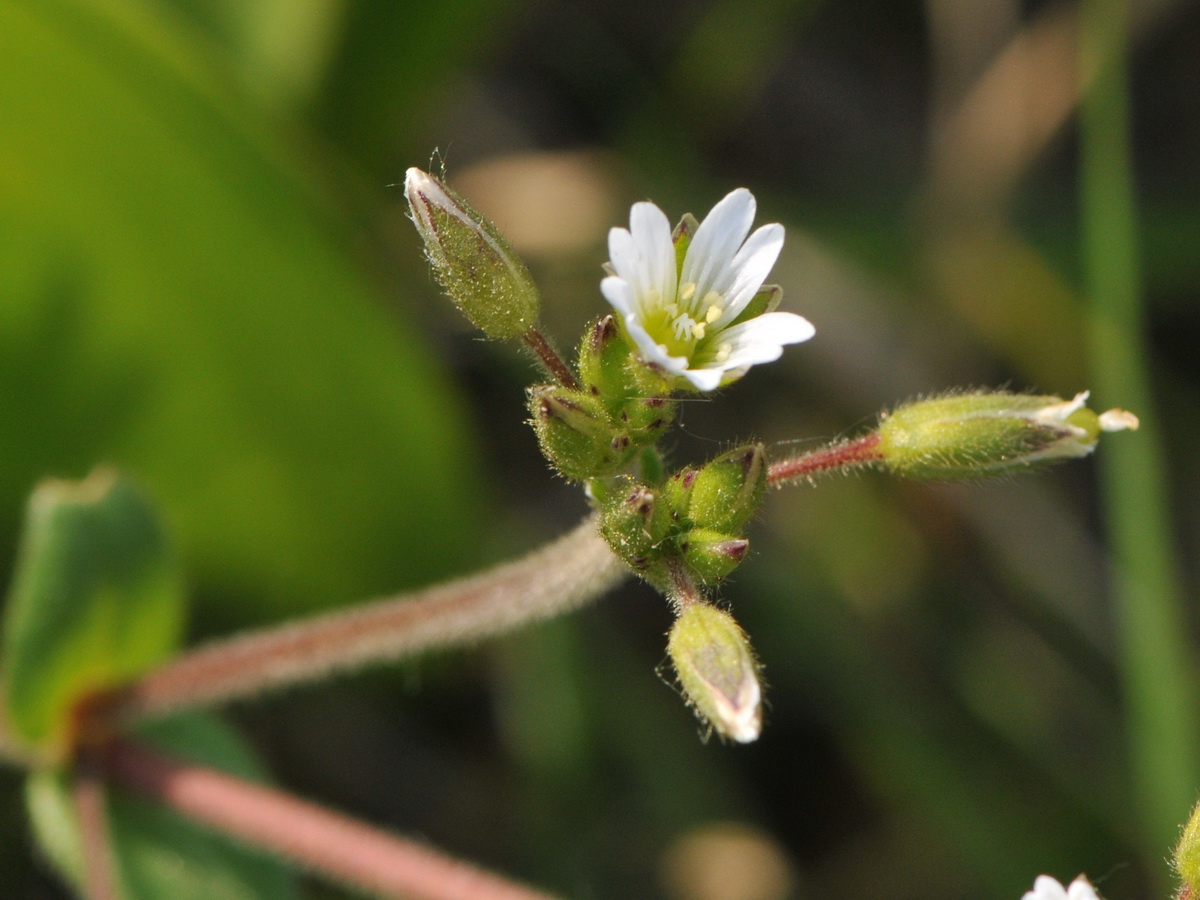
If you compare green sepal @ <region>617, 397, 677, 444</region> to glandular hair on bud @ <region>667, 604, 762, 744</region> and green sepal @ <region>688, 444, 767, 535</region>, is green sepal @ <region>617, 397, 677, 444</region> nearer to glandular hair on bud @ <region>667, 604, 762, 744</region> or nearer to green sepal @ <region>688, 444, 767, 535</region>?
green sepal @ <region>688, 444, 767, 535</region>

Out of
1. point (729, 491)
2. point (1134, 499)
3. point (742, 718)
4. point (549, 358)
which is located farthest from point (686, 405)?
point (742, 718)

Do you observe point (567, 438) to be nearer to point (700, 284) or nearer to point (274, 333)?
point (700, 284)

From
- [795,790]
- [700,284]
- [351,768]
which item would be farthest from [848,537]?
[700,284]

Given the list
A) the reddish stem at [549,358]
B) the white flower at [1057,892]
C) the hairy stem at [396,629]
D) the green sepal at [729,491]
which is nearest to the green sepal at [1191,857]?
the white flower at [1057,892]

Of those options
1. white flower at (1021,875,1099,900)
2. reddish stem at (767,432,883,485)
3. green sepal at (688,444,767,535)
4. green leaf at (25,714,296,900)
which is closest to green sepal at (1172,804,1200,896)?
white flower at (1021,875,1099,900)

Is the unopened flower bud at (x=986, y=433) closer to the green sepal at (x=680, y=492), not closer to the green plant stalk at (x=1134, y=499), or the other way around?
the green sepal at (x=680, y=492)

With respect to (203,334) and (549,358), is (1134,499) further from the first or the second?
(203,334)
